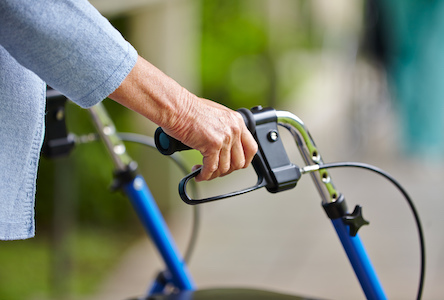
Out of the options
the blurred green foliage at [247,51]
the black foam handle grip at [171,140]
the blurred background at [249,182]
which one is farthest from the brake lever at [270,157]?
the blurred green foliage at [247,51]

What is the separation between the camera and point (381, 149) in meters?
10.1

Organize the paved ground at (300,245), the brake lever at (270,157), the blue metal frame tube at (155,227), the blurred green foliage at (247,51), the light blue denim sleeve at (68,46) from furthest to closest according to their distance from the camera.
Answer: the blurred green foliage at (247,51) < the paved ground at (300,245) < the blue metal frame tube at (155,227) < the brake lever at (270,157) < the light blue denim sleeve at (68,46)

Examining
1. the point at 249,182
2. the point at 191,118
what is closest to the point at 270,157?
Answer: the point at 191,118

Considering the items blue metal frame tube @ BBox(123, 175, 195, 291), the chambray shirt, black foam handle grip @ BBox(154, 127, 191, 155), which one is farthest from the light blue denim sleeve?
blue metal frame tube @ BBox(123, 175, 195, 291)

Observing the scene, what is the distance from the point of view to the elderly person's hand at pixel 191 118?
125cm

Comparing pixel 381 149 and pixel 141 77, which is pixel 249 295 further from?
pixel 381 149

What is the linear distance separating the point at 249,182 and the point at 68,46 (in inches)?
249

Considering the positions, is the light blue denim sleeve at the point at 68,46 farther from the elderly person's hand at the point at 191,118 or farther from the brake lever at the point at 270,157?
the brake lever at the point at 270,157

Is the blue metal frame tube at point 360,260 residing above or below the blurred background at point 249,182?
above

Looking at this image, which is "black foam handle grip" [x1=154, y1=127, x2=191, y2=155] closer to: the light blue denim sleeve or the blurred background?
the light blue denim sleeve

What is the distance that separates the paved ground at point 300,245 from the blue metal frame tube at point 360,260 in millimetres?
2029

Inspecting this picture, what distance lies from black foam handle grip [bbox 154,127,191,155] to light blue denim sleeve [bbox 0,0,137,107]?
18 cm

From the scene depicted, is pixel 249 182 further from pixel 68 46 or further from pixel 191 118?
pixel 68 46

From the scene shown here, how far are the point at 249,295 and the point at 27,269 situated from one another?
2.94 metres
